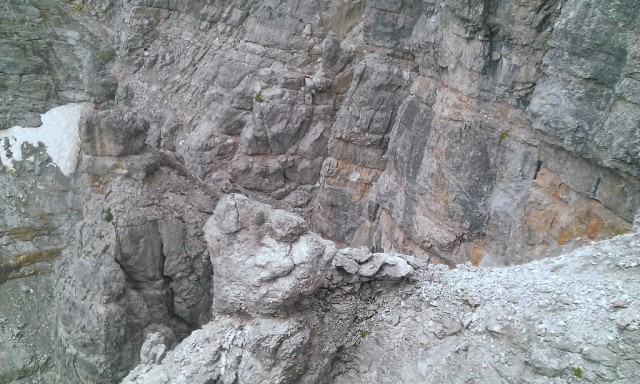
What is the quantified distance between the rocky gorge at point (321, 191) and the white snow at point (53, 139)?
82 mm

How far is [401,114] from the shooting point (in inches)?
693

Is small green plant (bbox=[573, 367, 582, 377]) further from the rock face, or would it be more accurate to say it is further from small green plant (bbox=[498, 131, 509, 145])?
small green plant (bbox=[498, 131, 509, 145])

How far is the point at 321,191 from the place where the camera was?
70.8ft

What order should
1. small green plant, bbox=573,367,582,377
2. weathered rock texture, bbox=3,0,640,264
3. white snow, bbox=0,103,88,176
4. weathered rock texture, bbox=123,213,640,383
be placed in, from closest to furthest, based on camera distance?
small green plant, bbox=573,367,582,377
weathered rock texture, bbox=123,213,640,383
weathered rock texture, bbox=3,0,640,264
white snow, bbox=0,103,88,176

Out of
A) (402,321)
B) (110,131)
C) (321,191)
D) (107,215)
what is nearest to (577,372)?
(402,321)

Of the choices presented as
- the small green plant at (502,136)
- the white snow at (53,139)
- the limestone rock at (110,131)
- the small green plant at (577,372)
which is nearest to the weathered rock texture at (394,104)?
the small green plant at (502,136)

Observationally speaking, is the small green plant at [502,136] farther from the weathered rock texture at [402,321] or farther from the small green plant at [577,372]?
the small green plant at [577,372]

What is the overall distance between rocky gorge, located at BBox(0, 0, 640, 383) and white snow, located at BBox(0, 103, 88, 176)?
0.27 feet

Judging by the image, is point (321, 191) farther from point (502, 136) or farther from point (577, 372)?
point (577, 372)

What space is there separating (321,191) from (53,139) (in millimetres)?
10689

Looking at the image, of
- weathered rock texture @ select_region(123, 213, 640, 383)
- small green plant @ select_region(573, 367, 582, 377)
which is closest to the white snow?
weathered rock texture @ select_region(123, 213, 640, 383)

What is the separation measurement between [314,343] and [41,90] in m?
16.8

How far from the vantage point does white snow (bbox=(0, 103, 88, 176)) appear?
59.3 feet

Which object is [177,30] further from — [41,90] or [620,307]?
[620,307]
